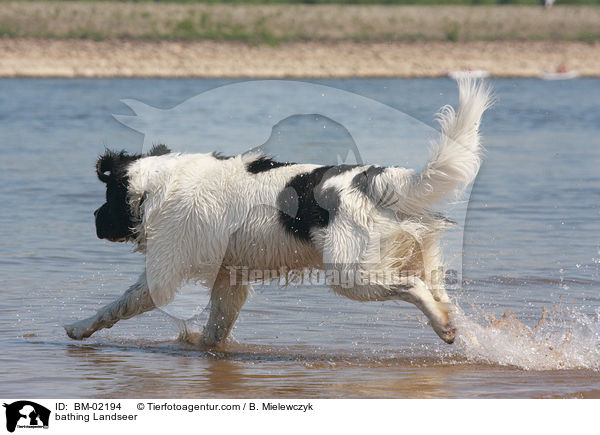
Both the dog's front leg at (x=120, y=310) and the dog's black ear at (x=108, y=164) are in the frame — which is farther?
the dog's black ear at (x=108, y=164)

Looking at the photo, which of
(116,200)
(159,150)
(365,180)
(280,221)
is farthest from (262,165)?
(116,200)

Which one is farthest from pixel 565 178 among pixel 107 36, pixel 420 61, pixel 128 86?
pixel 107 36

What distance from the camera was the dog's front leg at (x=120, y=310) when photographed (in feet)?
18.9

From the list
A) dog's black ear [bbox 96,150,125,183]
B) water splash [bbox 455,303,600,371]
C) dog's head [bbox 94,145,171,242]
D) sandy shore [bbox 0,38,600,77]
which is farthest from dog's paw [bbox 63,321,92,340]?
sandy shore [bbox 0,38,600,77]

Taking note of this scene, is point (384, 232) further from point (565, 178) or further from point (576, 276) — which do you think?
point (565, 178)

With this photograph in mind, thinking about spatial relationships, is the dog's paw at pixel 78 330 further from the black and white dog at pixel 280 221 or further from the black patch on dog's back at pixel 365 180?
the black patch on dog's back at pixel 365 180

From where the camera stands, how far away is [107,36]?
121 ft

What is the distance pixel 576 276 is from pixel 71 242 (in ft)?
16.3

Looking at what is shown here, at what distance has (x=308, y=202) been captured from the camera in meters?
5.24

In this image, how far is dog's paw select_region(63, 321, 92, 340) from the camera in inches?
235

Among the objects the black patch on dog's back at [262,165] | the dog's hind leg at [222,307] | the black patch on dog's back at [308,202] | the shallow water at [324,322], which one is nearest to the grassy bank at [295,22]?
the shallow water at [324,322]

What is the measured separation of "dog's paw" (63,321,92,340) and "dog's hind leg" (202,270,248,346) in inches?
32.3

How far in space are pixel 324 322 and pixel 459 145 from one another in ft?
6.99

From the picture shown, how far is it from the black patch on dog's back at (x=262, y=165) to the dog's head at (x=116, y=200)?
792 millimetres
